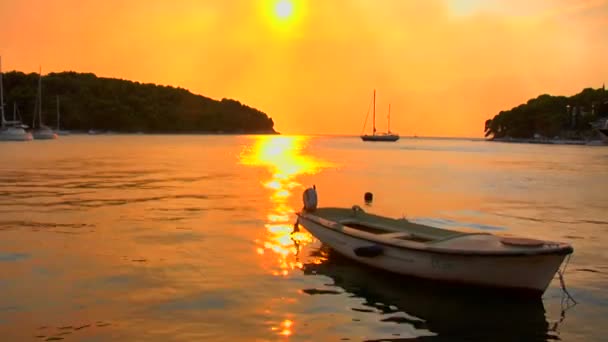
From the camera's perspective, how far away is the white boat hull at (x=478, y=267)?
12.1 m

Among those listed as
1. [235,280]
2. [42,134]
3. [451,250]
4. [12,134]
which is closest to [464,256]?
[451,250]

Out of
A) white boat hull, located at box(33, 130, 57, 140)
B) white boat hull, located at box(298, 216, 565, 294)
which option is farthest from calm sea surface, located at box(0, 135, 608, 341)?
white boat hull, located at box(33, 130, 57, 140)

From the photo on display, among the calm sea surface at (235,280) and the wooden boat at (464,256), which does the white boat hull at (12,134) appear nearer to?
the calm sea surface at (235,280)

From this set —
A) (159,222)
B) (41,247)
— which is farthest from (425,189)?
(41,247)

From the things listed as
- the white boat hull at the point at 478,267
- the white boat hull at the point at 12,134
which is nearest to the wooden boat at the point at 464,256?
the white boat hull at the point at 478,267

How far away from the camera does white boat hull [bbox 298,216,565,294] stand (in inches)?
477

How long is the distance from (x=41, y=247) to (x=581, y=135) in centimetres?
20308

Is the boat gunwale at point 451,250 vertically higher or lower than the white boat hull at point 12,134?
lower

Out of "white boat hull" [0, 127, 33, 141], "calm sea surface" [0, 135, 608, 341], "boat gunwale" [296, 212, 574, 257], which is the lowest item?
"calm sea surface" [0, 135, 608, 341]

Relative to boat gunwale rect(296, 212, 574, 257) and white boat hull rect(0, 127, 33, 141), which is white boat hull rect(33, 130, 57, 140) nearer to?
white boat hull rect(0, 127, 33, 141)

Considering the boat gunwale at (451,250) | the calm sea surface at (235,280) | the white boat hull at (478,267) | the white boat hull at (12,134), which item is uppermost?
the white boat hull at (12,134)

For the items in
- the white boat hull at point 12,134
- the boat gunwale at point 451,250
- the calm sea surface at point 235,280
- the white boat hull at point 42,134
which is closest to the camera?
the calm sea surface at point 235,280

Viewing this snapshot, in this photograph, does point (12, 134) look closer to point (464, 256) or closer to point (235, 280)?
point (235, 280)

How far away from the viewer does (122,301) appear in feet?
41.4
